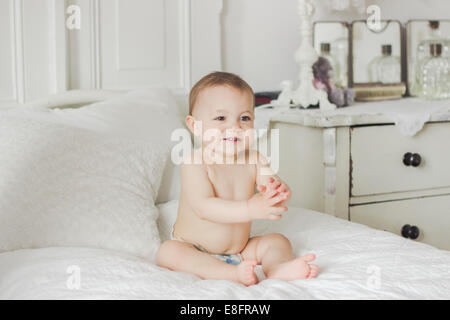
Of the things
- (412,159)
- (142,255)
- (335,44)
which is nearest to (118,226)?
(142,255)

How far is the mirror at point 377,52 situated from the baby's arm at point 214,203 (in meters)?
1.25

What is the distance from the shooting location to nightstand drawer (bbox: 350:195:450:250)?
65.1 inches

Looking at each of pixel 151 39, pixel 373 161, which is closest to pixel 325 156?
pixel 373 161

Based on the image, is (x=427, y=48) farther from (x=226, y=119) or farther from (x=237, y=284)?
(x=237, y=284)

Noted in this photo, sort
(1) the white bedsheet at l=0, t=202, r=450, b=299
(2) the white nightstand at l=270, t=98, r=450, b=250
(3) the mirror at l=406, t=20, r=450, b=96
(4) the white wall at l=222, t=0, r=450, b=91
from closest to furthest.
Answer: (1) the white bedsheet at l=0, t=202, r=450, b=299 < (2) the white nightstand at l=270, t=98, r=450, b=250 < (4) the white wall at l=222, t=0, r=450, b=91 < (3) the mirror at l=406, t=20, r=450, b=96

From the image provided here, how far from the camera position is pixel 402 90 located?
7.03 feet

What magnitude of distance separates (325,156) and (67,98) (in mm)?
794

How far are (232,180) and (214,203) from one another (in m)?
0.11

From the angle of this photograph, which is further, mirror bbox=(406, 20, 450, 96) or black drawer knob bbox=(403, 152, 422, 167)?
mirror bbox=(406, 20, 450, 96)

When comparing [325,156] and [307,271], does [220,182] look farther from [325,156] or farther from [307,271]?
[325,156]

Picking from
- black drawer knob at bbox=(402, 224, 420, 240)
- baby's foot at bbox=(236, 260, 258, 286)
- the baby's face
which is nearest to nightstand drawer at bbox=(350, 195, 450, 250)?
black drawer knob at bbox=(402, 224, 420, 240)

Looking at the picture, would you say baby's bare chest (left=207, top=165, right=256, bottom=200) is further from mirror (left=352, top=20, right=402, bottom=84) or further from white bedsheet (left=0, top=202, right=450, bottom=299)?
mirror (left=352, top=20, right=402, bottom=84)

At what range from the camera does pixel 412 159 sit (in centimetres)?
167

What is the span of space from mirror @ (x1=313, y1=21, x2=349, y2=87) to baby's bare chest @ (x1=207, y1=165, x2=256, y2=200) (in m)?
1.10
